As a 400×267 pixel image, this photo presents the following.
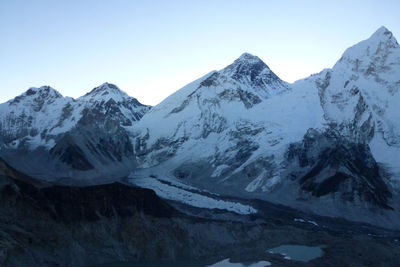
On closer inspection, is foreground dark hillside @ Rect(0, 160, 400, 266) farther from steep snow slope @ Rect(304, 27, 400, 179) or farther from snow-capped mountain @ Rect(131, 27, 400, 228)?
steep snow slope @ Rect(304, 27, 400, 179)

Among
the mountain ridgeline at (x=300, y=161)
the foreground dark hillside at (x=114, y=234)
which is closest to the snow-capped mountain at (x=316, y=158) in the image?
the mountain ridgeline at (x=300, y=161)

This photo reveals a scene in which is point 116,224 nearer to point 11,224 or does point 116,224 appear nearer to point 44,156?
point 11,224

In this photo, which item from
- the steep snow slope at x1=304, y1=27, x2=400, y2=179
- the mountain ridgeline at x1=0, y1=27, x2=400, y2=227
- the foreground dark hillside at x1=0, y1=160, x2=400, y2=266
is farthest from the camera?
the steep snow slope at x1=304, y1=27, x2=400, y2=179

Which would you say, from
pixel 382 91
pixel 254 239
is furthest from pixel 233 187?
pixel 382 91

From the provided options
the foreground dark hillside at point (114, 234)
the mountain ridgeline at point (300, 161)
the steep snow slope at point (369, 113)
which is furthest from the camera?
the steep snow slope at point (369, 113)

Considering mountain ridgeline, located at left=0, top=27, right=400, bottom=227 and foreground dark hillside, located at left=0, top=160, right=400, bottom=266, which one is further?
mountain ridgeline, located at left=0, top=27, right=400, bottom=227

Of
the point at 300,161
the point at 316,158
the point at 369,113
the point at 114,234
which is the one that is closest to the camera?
the point at 114,234

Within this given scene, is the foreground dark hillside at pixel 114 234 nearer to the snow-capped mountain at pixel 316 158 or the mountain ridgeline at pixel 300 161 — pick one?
the mountain ridgeline at pixel 300 161

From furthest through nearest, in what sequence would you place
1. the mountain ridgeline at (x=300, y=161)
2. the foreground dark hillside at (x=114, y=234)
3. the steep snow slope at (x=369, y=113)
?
the steep snow slope at (x=369, y=113) < the mountain ridgeline at (x=300, y=161) < the foreground dark hillside at (x=114, y=234)

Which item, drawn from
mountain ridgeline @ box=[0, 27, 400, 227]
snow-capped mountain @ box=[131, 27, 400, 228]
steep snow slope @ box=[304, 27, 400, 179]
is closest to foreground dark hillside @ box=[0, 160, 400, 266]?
mountain ridgeline @ box=[0, 27, 400, 227]

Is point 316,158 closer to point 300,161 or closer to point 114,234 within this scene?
point 300,161

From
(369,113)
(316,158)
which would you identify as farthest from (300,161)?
(369,113)
